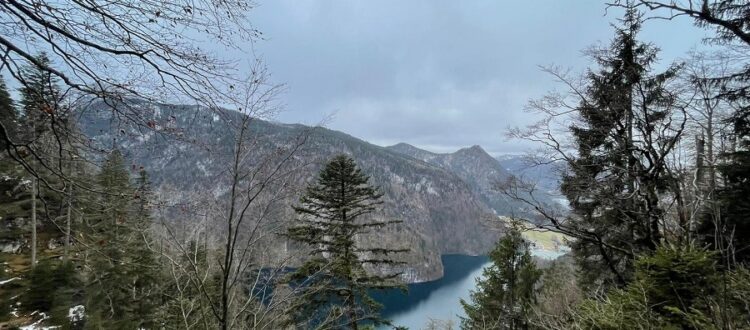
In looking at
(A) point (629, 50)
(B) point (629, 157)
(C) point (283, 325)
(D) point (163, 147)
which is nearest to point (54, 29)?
(D) point (163, 147)

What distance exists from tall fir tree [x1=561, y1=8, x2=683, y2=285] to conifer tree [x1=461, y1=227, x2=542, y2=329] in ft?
11.8

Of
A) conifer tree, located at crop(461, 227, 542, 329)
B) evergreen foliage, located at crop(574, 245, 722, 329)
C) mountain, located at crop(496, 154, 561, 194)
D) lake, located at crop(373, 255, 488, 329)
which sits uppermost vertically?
mountain, located at crop(496, 154, 561, 194)

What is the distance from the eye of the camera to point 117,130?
2605 mm

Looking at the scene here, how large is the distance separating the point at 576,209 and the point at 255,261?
781 centimetres

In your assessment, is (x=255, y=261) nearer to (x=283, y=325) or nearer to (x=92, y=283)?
(x=283, y=325)

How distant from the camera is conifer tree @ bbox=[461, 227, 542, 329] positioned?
487 inches

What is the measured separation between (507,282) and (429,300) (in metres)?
52.9

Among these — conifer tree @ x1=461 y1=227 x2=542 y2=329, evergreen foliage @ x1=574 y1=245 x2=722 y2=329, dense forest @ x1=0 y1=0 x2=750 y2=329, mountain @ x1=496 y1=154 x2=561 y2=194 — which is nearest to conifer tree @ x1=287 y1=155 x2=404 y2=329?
dense forest @ x1=0 y1=0 x2=750 y2=329

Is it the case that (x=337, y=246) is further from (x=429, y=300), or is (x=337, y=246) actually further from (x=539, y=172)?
(x=429, y=300)

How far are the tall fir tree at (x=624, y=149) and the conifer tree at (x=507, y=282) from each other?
360 cm

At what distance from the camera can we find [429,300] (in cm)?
6206

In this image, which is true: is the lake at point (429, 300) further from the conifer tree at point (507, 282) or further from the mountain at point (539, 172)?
the mountain at point (539, 172)

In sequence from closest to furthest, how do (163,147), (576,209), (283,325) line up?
1. (163,147)
2. (283,325)
3. (576,209)

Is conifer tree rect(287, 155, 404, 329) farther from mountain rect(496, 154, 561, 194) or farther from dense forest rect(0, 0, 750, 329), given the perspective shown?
mountain rect(496, 154, 561, 194)
